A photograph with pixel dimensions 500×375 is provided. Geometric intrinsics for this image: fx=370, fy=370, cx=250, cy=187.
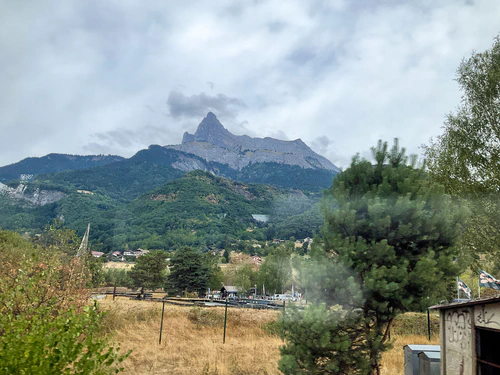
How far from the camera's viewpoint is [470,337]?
671 cm

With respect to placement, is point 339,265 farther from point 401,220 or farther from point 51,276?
point 51,276

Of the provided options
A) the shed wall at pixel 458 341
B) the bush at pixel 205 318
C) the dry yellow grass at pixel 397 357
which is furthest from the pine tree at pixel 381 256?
the bush at pixel 205 318

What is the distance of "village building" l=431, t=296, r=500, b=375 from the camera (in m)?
6.20

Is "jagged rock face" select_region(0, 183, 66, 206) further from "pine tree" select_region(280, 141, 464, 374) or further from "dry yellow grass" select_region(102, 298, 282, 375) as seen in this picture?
"pine tree" select_region(280, 141, 464, 374)

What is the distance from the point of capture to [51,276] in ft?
33.2

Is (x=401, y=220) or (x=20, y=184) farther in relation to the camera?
(x=20, y=184)

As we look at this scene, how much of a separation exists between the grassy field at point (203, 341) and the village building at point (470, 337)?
3289 millimetres

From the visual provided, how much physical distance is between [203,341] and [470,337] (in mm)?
11229

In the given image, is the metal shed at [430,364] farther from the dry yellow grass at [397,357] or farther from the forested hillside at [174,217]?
the forested hillside at [174,217]

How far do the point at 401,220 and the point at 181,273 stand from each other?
48.6 m

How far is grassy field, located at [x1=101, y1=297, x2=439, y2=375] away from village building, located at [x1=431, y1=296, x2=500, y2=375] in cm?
329

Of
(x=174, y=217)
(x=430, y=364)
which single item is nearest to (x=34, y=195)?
(x=174, y=217)

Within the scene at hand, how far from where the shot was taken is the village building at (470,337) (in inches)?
244

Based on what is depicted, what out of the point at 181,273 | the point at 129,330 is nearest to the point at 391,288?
the point at 129,330
